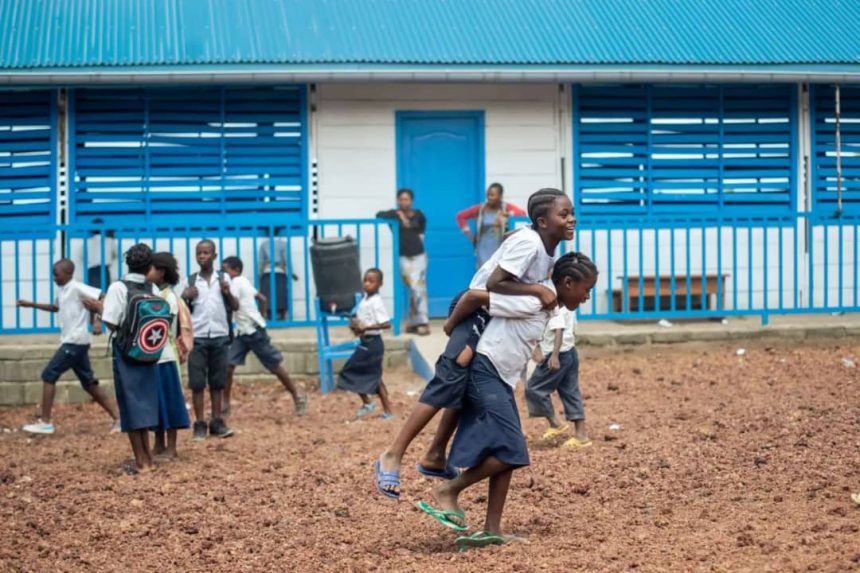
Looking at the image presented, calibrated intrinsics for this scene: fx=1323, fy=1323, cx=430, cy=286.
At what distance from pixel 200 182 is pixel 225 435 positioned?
4499 mm

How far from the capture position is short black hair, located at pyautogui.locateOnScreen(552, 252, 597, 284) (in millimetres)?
6117

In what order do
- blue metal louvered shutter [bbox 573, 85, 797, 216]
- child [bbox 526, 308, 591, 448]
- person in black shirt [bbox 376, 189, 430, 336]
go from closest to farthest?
child [bbox 526, 308, 591, 448], person in black shirt [bbox 376, 189, 430, 336], blue metal louvered shutter [bbox 573, 85, 797, 216]

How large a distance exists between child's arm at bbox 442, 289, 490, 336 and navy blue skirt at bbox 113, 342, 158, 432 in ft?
10.6

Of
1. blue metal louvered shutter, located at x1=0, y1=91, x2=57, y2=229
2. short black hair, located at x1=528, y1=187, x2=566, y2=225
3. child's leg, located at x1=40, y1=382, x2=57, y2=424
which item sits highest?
blue metal louvered shutter, located at x1=0, y1=91, x2=57, y2=229

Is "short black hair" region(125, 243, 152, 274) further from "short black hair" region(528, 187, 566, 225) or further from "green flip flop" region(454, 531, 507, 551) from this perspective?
"short black hair" region(528, 187, 566, 225)

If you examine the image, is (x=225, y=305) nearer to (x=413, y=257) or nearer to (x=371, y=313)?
(x=371, y=313)

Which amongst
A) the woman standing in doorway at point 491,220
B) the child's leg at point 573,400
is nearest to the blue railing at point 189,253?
the woman standing in doorway at point 491,220

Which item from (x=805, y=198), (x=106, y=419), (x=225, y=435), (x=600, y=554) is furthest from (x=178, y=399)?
(x=805, y=198)

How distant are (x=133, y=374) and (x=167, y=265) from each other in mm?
779

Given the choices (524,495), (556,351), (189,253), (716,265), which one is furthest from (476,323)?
(716,265)

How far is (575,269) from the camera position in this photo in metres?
6.12

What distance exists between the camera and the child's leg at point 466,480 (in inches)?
243

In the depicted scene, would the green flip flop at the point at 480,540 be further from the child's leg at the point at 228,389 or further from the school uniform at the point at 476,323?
the child's leg at the point at 228,389

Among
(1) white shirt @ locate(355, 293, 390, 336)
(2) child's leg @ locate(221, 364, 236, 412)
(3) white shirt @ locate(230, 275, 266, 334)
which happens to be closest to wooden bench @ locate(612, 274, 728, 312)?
(1) white shirt @ locate(355, 293, 390, 336)
